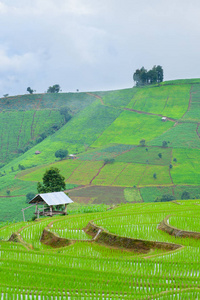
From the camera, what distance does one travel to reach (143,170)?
97.0 meters

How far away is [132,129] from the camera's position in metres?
128

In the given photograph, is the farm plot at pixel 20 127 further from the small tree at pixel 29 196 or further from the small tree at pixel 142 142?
the small tree at pixel 29 196

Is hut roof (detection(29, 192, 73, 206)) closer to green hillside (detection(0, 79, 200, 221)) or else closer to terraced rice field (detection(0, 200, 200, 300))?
terraced rice field (detection(0, 200, 200, 300))

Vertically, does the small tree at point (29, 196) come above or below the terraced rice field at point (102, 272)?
below

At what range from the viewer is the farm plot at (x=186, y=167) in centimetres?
8981

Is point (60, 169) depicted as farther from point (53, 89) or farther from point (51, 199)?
point (53, 89)

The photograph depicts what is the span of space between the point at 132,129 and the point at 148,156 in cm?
2690

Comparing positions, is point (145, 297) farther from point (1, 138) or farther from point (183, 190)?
point (1, 138)

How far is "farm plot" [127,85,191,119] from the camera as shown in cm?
13850

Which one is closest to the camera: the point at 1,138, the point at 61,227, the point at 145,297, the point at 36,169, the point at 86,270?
the point at 145,297

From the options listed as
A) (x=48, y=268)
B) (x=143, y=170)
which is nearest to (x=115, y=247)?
(x=48, y=268)

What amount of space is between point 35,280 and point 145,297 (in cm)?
439

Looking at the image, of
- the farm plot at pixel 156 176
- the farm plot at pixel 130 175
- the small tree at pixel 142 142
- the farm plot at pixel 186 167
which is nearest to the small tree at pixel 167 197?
the farm plot at pixel 156 176

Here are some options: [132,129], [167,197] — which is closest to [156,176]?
[167,197]
